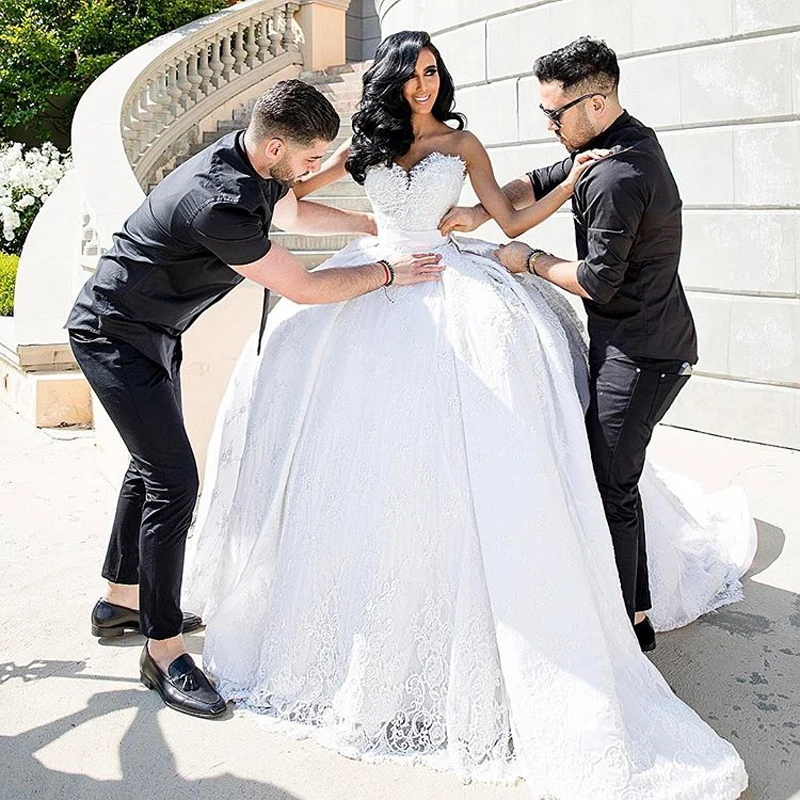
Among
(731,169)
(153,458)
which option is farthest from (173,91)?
(153,458)

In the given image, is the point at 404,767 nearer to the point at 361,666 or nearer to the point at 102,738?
the point at 361,666

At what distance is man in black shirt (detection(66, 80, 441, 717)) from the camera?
2781 millimetres

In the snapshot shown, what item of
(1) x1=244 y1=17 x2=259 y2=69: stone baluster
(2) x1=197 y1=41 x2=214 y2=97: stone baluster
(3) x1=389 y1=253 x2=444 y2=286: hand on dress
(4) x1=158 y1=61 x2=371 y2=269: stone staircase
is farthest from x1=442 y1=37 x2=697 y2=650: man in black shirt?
(1) x1=244 y1=17 x2=259 y2=69: stone baluster

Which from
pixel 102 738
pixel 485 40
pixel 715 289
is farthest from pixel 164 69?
pixel 102 738

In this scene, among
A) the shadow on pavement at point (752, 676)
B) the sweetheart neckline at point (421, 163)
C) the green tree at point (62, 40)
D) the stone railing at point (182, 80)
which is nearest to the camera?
the shadow on pavement at point (752, 676)

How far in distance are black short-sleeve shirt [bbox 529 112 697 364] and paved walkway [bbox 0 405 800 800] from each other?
42.6 inches

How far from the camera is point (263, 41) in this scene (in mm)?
11297

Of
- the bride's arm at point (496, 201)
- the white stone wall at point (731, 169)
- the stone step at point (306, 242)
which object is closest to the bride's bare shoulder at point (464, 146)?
the bride's arm at point (496, 201)

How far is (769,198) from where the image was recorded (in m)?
5.63

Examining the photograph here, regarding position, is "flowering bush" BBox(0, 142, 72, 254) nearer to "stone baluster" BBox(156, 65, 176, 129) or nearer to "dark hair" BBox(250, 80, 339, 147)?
"stone baluster" BBox(156, 65, 176, 129)

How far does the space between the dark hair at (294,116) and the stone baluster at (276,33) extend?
30.6 ft

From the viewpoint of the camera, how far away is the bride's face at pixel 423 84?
3.11 metres

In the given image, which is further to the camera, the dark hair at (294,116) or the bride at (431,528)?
the dark hair at (294,116)

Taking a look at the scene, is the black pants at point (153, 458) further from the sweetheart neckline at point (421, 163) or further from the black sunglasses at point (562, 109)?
the black sunglasses at point (562, 109)
